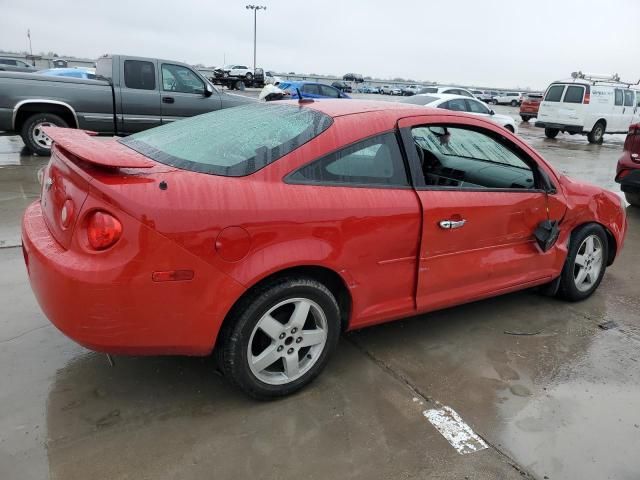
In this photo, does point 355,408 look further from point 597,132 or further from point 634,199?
point 597,132

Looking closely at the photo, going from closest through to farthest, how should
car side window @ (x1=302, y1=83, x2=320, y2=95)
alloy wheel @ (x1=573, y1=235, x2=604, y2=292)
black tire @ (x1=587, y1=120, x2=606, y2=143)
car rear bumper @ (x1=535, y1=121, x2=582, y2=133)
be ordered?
alloy wheel @ (x1=573, y1=235, x2=604, y2=292), car side window @ (x1=302, y1=83, x2=320, y2=95), car rear bumper @ (x1=535, y1=121, x2=582, y2=133), black tire @ (x1=587, y1=120, x2=606, y2=143)

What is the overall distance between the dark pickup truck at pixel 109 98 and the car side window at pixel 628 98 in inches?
597

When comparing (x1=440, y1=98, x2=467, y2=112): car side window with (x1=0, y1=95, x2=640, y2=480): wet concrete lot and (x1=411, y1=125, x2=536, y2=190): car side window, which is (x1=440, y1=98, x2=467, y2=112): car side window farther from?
(x1=0, y1=95, x2=640, y2=480): wet concrete lot

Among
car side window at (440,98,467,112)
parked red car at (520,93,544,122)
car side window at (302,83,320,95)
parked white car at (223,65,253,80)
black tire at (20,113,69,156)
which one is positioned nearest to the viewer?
black tire at (20,113,69,156)

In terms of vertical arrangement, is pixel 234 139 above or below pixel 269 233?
above

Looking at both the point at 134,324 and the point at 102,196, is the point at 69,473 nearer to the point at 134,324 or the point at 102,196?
the point at 134,324

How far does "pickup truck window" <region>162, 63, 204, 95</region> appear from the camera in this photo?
30.0ft

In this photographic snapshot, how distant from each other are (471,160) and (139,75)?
693 cm

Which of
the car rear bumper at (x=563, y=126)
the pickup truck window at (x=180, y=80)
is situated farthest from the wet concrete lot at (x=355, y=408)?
the car rear bumper at (x=563, y=126)

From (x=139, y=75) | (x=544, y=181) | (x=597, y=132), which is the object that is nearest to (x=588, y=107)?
(x=597, y=132)

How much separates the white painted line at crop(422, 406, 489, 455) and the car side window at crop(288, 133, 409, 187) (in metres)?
1.22

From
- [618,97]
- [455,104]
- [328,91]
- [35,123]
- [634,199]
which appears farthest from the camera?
[618,97]

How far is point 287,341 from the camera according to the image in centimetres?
257

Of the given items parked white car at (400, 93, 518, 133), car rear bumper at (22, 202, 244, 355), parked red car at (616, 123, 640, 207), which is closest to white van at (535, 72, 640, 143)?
parked white car at (400, 93, 518, 133)
